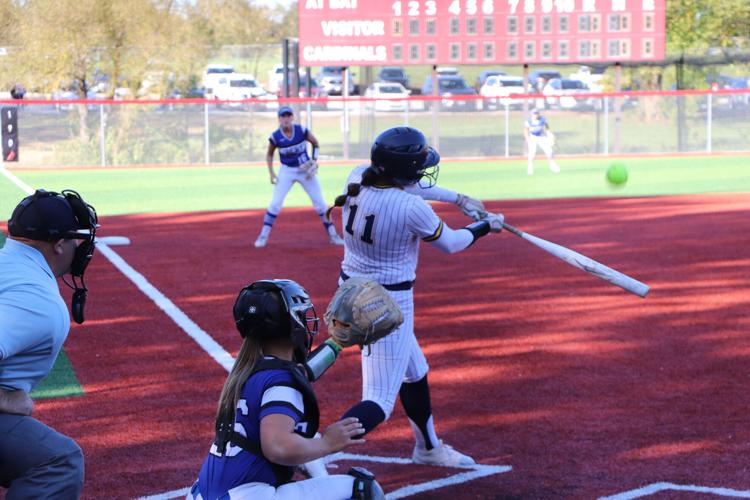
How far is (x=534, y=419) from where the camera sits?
26.0ft

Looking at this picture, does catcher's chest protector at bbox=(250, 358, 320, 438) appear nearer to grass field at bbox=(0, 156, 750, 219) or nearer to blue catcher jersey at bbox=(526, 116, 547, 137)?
grass field at bbox=(0, 156, 750, 219)

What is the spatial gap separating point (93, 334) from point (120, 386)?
2.12 m

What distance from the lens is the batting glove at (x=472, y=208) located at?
23.0 ft

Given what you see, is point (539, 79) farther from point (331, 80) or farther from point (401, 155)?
point (401, 155)

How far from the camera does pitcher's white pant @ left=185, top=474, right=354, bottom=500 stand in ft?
12.4

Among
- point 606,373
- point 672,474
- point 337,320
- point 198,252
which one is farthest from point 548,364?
point 198,252

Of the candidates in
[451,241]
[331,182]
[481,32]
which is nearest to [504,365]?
[451,241]

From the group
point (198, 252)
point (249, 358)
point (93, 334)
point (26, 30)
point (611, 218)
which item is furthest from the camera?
point (26, 30)

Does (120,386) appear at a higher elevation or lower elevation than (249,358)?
lower

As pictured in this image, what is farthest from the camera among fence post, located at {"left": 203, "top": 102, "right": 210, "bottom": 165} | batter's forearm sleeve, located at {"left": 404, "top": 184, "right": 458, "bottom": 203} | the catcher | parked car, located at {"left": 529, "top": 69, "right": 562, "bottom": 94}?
parked car, located at {"left": 529, "top": 69, "right": 562, "bottom": 94}

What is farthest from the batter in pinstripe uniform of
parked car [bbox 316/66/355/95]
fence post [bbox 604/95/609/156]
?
parked car [bbox 316/66/355/95]

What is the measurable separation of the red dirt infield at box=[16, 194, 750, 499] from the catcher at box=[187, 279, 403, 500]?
8.79ft

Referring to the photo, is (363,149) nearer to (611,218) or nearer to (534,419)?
(611,218)

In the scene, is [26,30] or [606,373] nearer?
[606,373]
